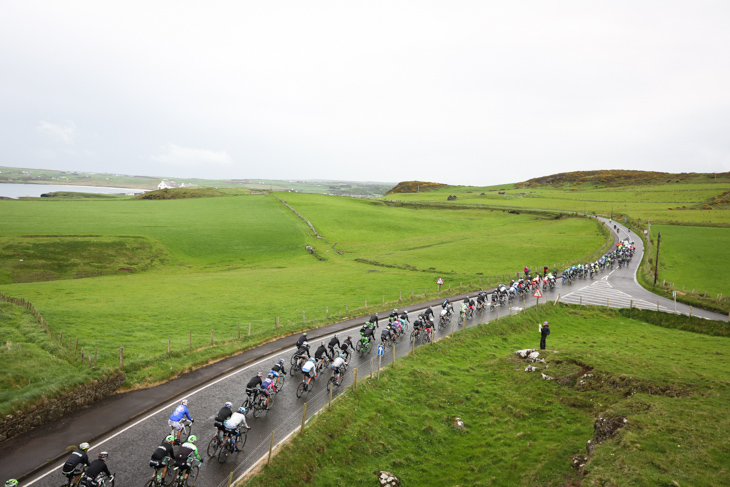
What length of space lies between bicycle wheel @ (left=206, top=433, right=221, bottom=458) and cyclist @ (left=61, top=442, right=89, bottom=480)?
4.03 m

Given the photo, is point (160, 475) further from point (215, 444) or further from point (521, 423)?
point (521, 423)

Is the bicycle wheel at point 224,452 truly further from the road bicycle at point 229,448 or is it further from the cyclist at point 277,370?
the cyclist at point 277,370

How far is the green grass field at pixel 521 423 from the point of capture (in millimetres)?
13969

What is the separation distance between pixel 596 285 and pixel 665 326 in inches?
567

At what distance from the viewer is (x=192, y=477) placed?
46.2 feet

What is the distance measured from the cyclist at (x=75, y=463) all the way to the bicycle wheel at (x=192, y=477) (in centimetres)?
324

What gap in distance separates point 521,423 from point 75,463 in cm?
1846

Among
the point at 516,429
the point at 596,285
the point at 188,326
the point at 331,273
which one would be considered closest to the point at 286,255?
the point at 331,273

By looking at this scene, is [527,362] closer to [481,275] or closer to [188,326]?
[188,326]

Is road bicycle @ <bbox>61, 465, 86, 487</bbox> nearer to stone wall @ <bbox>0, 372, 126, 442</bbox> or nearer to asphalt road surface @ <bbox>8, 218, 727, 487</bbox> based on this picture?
asphalt road surface @ <bbox>8, 218, 727, 487</bbox>

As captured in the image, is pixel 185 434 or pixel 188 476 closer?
pixel 188 476

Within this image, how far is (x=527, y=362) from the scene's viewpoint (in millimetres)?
25656

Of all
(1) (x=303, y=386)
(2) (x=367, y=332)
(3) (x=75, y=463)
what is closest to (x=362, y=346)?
(2) (x=367, y=332)

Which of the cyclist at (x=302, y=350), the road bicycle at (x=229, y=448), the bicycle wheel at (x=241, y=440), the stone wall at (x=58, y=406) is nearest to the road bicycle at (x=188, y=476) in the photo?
the road bicycle at (x=229, y=448)
